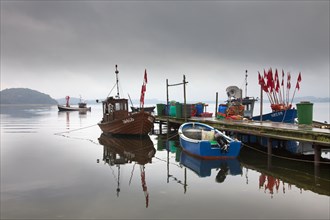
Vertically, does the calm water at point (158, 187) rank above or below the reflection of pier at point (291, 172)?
below

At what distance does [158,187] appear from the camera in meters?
12.8

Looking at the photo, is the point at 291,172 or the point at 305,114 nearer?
the point at 291,172

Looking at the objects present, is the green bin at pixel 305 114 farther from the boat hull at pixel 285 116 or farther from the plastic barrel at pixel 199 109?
the plastic barrel at pixel 199 109

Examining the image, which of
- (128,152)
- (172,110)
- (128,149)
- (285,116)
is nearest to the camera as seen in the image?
(128,152)

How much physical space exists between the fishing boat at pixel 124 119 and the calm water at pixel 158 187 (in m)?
7.15

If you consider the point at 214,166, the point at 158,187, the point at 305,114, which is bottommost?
the point at 158,187

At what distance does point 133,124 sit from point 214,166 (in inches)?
525

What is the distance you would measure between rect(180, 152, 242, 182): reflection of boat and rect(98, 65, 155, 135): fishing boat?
969 cm

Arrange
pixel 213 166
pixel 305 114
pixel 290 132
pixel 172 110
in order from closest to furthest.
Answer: pixel 290 132 → pixel 213 166 → pixel 305 114 → pixel 172 110

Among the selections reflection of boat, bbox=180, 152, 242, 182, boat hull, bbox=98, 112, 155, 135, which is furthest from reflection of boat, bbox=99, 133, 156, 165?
reflection of boat, bbox=180, 152, 242, 182

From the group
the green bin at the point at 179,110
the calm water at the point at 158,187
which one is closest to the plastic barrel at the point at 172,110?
the green bin at the point at 179,110

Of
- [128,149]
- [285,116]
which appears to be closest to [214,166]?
[128,149]

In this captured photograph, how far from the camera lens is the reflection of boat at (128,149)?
19688 millimetres

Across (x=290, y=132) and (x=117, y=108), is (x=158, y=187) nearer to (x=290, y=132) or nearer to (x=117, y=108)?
(x=290, y=132)
